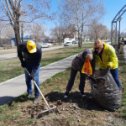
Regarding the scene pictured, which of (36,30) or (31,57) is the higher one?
(31,57)

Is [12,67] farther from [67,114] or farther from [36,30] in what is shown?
[36,30]

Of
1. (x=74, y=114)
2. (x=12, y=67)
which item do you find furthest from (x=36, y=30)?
(x=74, y=114)

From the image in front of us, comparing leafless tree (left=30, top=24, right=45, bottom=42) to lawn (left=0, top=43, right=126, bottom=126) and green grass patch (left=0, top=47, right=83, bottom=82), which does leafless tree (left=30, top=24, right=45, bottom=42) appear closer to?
green grass patch (left=0, top=47, right=83, bottom=82)

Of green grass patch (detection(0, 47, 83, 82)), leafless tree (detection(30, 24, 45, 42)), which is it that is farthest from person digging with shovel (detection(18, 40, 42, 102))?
leafless tree (detection(30, 24, 45, 42))

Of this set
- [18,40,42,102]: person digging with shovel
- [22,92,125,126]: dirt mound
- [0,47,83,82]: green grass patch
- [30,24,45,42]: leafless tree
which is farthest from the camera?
[30,24,45,42]: leafless tree

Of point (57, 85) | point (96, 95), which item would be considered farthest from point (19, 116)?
point (57, 85)

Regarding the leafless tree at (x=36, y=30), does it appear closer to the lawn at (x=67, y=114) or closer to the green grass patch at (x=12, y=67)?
the green grass patch at (x=12, y=67)

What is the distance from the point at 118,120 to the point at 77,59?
1.75m

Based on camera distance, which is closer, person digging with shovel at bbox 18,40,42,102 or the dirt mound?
the dirt mound

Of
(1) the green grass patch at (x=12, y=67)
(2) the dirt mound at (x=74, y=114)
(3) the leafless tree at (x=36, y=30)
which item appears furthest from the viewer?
(3) the leafless tree at (x=36, y=30)

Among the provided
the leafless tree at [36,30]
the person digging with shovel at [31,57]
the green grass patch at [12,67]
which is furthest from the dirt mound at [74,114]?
the leafless tree at [36,30]

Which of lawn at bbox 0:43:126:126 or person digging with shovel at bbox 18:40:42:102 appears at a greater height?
person digging with shovel at bbox 18:40:42:102

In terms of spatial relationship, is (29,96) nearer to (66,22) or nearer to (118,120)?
(118,120)

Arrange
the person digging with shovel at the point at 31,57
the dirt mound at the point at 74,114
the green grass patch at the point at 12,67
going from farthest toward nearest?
the green grass patch at the point at 12,67 < the person digging with shovel at the point at 31,57 < the dirt mound at the point at 74,114
